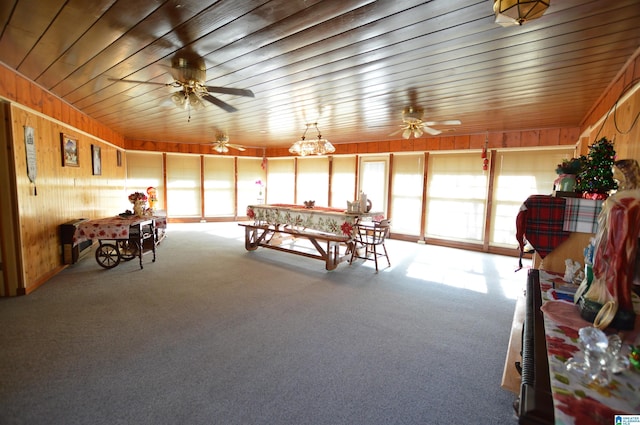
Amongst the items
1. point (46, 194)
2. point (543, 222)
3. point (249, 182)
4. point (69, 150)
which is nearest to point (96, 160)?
point (69, 150)

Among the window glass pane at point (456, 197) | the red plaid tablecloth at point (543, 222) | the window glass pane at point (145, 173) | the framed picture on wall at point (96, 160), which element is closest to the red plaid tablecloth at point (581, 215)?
the red plaid tablecloth at point (543, 222)

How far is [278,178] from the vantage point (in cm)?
898

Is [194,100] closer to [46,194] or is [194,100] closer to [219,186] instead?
[46,194]

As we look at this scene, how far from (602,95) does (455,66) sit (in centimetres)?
202

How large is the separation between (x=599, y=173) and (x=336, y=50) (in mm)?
2027

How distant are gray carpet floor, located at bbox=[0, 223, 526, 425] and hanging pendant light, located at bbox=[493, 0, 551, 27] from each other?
7.11ft

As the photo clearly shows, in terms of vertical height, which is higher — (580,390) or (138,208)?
(138,208)

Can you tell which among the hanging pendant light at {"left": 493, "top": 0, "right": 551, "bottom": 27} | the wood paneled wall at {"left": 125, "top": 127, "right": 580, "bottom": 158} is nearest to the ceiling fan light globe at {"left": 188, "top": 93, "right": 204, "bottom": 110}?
the hanging pendant light at {"left": 493, "top": 0, "right": 551, "bottom": 27}

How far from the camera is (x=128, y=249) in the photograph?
189 inches

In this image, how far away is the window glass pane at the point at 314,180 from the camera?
26.6 feet

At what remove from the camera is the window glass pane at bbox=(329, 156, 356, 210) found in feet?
25.0

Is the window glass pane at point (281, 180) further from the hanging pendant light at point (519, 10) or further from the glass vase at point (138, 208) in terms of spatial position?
the hanging pendant light at point (519, 10)

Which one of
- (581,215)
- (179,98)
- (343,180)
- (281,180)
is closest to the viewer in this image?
(581,215)

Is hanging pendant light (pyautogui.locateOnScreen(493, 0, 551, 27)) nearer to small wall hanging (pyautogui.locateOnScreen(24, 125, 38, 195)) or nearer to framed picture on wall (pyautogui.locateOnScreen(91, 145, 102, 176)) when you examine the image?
small wall hanging (pyautogui.locateOnScreen(24, 125, 38, 195))
